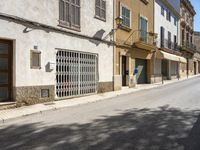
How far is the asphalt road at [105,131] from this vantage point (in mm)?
5977

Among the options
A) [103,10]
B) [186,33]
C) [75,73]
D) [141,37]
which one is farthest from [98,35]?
[186,33]

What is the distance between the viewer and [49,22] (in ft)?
42.0

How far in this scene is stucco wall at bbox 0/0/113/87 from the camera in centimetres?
1090

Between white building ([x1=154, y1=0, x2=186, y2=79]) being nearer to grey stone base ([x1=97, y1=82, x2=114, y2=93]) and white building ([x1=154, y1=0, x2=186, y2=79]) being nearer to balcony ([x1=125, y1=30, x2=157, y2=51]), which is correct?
balcony ([x1=125, y1=30, x2=157, y2=51])

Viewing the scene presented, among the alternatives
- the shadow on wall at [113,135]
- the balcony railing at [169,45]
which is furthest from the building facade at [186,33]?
the shadow on wall at [113,135]

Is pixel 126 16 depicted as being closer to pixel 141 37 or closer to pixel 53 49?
pixel 141 37

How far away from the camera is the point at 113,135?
6.77 m

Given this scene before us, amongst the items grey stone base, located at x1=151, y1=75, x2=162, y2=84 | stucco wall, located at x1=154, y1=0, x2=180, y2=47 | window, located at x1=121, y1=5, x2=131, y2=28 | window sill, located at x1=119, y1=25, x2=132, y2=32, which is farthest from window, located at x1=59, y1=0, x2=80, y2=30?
stucco wall, located at x1=154, y1=0, x2=180, y2=47

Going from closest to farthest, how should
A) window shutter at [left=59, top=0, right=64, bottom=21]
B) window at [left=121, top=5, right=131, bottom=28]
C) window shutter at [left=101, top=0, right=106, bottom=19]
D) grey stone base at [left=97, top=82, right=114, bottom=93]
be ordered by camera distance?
window shutter at [left=59, top=0, right=64, bottom=21]
grey stone base at [left=97, top=82, right=114, bottom=93]
window shutter at [left=101, top=0, right=106, bottom=19]
window at [left=121, top=5, right=131, bottom=28]

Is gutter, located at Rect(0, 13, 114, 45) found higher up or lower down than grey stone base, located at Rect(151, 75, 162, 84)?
higher up

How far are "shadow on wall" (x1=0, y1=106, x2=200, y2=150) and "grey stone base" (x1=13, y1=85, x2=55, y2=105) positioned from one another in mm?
3191

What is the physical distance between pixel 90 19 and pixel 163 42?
55.5ft

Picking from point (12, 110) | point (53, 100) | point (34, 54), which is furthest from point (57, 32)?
point (12, 110)

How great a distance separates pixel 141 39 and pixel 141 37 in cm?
20
